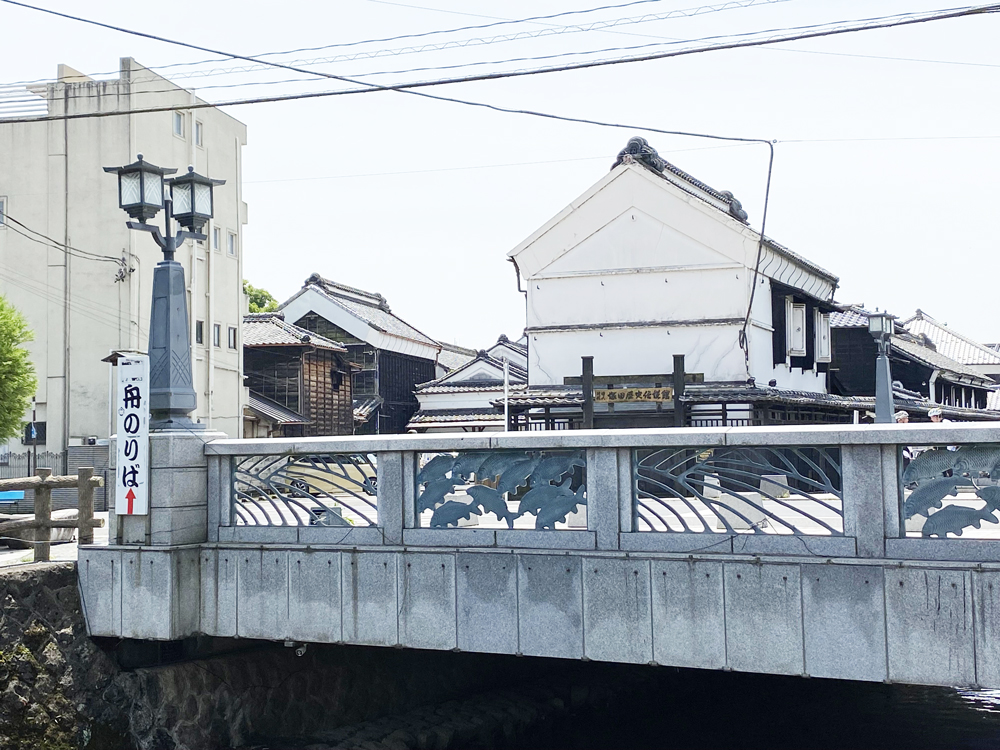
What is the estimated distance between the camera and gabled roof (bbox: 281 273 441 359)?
4644 cm

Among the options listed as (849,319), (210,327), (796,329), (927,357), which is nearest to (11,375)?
(210,327)

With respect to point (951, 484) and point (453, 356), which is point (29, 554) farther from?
point (453, 356)

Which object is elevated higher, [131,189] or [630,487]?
[131,189]

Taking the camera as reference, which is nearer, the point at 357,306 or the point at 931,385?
the point at 931,385

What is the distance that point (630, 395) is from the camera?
25.0m

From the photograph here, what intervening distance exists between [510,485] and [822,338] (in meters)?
23.9

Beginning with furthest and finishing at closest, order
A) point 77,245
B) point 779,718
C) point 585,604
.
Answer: point 77,245 < point 779,718 < point 585,604

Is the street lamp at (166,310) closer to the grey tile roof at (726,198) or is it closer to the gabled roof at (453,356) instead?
the grey tile roof at (726,198)

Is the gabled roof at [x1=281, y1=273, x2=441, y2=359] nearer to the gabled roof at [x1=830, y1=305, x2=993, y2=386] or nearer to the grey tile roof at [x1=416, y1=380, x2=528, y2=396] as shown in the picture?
the grey tile roof at [x1=416, y1=380, x2=528, y2=396]

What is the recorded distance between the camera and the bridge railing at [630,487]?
7.92 m

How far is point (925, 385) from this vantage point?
126 ft

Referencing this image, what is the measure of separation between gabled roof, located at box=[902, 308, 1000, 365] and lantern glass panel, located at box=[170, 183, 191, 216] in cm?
5126

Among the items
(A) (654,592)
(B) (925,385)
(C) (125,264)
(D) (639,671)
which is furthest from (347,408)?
(A) (654,592)

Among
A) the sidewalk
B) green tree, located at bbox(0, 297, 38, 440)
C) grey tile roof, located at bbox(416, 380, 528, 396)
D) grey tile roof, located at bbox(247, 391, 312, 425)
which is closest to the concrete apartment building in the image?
green tree, located at bbox(0, 297, 38, 440)
